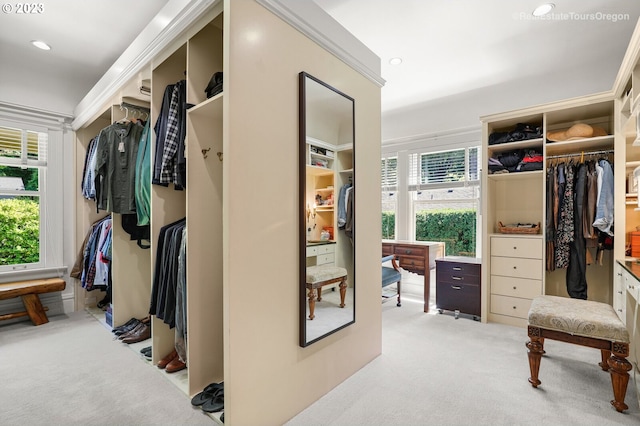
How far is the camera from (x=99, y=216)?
3.93m

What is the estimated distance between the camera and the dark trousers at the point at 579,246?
301 centimetres

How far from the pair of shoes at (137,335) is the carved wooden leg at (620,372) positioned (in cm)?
342

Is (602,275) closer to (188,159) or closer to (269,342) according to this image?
(269,342)

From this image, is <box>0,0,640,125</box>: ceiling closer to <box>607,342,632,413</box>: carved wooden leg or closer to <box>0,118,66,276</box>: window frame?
<box>0,118,66,276</box>: window frame

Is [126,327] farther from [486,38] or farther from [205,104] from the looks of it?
[486,38]

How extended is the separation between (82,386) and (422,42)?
151 inches

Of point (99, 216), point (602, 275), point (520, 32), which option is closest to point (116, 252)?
point (99, 216)

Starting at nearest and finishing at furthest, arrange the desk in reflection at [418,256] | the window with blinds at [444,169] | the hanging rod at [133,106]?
the hanging rod at [133,106]
the desk in reflection at [418,256]
the window with blinds at [444,169]

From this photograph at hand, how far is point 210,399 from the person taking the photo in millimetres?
1842

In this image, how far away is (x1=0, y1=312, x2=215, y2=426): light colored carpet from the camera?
177 centimetres

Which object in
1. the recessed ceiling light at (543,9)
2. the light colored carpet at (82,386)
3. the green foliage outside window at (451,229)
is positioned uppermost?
the recessed ceiling light at (543,9)

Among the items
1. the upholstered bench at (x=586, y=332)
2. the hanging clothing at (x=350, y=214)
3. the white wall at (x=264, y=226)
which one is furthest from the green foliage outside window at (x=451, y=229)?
the white wall at (x=264, y=226)

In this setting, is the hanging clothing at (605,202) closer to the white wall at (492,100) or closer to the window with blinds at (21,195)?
the white wall at (492,100)

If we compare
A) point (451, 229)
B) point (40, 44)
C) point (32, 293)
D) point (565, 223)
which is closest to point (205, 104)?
point (40, 44)
